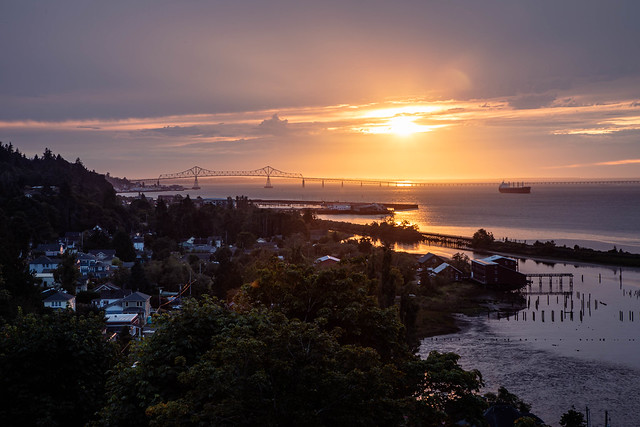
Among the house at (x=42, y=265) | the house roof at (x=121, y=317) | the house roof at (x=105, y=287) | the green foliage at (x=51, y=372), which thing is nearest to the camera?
the green foliage at (x=51, y=372)

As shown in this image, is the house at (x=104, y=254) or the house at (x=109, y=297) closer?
the house at (x=109, y=297)

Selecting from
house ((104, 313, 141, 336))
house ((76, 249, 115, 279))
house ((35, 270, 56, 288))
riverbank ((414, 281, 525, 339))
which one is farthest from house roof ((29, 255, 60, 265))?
riverbank ((414, 281, 525, 339))

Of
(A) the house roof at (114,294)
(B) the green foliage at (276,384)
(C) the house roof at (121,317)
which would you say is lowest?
(C) the house roof at (121,317)

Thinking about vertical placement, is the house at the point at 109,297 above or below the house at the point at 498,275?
above

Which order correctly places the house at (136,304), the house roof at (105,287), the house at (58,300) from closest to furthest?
the house at (58,300) → the house at (136,304) → the house roof at (105,287)

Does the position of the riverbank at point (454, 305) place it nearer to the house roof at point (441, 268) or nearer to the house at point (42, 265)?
the house roof at point (441, 268)

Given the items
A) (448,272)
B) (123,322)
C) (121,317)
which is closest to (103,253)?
(121,317)

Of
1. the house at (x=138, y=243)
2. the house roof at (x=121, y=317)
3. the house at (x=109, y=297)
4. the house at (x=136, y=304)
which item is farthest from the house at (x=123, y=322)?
the house at (x=138, y=243)

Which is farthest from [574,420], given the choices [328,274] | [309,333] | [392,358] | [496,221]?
[496,221]

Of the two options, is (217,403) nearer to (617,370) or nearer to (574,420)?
(574,420)
